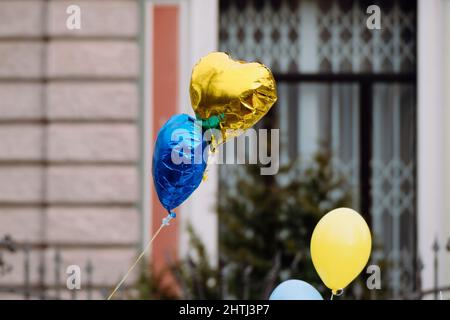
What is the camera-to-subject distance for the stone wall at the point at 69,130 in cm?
725

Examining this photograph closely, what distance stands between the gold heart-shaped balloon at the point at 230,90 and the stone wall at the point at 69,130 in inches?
152

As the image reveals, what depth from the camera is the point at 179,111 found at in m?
7.45

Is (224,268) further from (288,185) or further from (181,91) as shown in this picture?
(181,91)

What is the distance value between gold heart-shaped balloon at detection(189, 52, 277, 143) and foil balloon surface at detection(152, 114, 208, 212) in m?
0.08

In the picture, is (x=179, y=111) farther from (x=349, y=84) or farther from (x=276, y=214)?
(x=349, y=84)

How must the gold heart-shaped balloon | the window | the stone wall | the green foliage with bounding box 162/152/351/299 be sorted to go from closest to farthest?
the gold heart-shaped balloon
the green foliage with bounding box 162/152/351/299
the stone wall
the window

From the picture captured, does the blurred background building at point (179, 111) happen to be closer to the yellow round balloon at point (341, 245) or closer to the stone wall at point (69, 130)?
the stone wall at point (69, 130)

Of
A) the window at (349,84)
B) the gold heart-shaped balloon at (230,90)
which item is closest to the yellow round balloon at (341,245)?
the gold heart-shaped balloon at (230,90)

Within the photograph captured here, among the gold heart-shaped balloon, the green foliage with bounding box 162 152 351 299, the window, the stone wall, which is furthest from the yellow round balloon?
the window

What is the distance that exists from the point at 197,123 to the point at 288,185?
3.96m

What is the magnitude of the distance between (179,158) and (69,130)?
396cm

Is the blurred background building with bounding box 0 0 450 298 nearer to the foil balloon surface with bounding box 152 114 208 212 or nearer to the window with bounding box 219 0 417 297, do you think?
the window with bounding box 219 0 417 297

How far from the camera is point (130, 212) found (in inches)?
287

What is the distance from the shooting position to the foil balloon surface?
342 cm
